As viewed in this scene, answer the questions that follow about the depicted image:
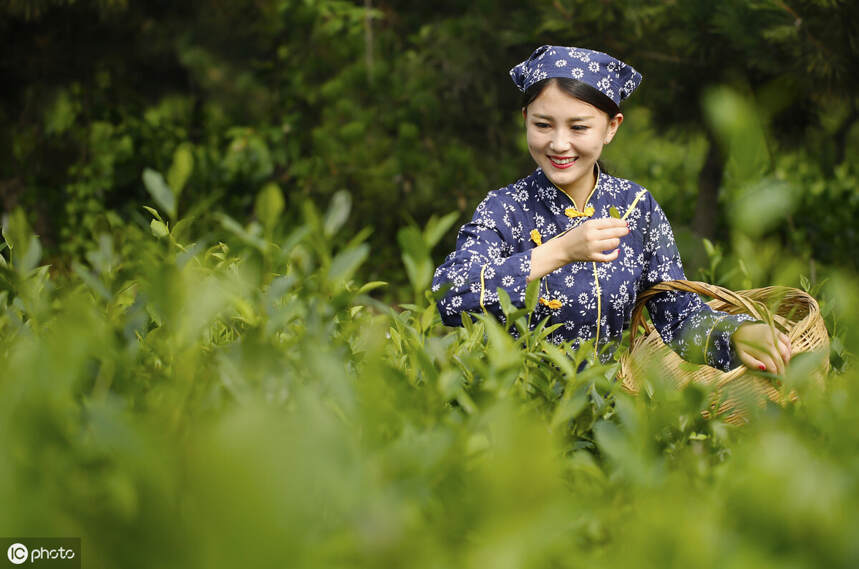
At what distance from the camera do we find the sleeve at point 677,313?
6.02 feet

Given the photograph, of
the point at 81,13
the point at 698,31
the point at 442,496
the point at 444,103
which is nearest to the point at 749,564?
the point at 442,496

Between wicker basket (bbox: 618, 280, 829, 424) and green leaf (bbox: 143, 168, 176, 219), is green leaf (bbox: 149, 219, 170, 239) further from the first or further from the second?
wicker basket (bbox: 618, 280, 829, 424)

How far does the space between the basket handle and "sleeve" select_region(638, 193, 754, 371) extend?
83 mm

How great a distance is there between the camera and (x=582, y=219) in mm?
2135

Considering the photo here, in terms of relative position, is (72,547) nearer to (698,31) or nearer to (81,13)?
(698,31)

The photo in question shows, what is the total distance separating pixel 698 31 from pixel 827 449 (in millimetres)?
2976

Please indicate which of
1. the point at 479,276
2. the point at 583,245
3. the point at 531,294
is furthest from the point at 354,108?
the point at 531,294

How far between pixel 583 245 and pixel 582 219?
598mm

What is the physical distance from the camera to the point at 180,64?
5.00 meters

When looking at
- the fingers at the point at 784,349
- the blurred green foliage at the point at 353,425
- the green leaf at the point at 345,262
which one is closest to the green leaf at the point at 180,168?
the blurred green foliage at the point at 353,425

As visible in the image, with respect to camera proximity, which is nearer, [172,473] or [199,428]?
[172,473]

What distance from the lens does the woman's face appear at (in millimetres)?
2010

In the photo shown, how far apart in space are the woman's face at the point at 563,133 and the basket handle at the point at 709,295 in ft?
1.33

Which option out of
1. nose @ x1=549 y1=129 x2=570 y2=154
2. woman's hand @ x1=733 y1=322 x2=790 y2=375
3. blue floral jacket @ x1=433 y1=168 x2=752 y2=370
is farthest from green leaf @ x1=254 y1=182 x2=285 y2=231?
nose @ x1=549 y1=129 x2=570 y2=154
